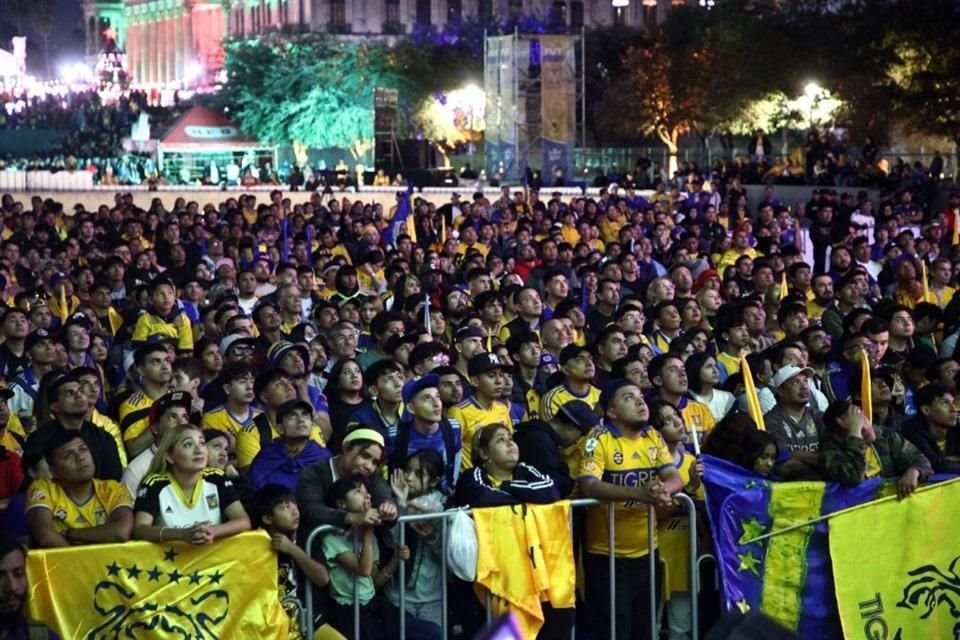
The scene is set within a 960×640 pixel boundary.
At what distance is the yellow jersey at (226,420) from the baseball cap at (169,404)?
310 millimetres

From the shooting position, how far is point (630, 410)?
9461 mm

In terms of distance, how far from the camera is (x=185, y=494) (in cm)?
838

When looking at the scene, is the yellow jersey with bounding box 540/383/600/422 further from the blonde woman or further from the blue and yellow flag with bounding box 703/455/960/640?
the blonde woman

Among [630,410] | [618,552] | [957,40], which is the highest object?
[957,40]

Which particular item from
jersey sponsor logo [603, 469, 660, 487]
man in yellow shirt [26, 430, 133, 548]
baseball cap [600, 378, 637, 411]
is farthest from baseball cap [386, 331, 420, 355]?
man in yellow shirt [26, 430, 133, 548]

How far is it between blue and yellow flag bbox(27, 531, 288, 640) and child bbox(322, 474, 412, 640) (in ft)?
1.25

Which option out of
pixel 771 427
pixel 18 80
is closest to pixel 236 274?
pixel 771 427

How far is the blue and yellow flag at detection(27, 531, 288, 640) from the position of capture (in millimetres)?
7848

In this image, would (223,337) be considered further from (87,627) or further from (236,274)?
(87,627)

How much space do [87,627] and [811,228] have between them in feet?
62.5

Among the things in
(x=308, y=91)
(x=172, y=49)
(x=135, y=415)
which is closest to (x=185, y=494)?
(x=135, y=415)

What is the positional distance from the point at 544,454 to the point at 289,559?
68.7 inches

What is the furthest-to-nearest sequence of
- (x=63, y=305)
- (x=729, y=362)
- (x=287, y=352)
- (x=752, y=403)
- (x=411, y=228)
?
(x=411, y=228) < (x=63, y=305) < (x=729, y=362) < (x=287, y=352) < (x=752, y=403)

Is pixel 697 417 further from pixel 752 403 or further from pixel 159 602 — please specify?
pixel 159 602
